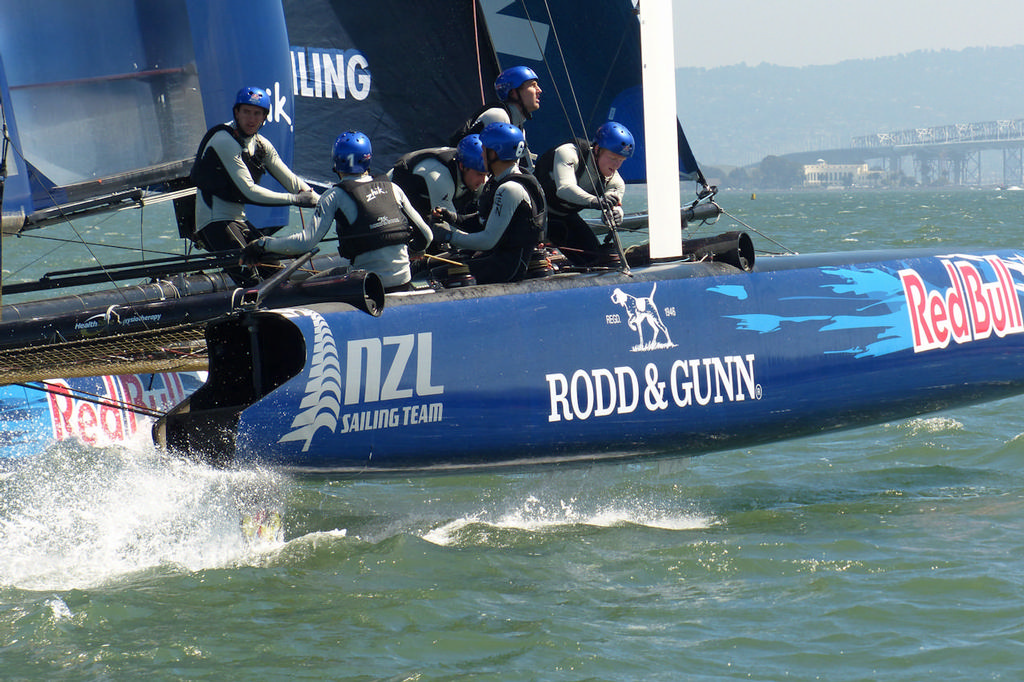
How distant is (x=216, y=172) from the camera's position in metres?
6.14

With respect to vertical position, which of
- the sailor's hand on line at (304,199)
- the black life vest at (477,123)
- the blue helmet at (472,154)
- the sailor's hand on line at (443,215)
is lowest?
the sailor's hand on line at (443,215)

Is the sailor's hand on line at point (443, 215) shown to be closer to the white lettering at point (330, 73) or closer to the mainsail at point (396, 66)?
the mainsail at point (396, 66)

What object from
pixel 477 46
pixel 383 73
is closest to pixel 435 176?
pixel 477 46

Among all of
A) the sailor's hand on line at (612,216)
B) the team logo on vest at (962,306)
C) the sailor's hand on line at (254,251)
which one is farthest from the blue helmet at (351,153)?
the team logo on vest at (962,306)

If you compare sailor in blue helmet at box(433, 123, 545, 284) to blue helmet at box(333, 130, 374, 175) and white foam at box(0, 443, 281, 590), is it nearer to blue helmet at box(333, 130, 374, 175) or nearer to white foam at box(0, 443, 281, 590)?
blue helmet at box(333, 130, 374, 175)

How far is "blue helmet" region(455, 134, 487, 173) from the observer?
5.94 metres

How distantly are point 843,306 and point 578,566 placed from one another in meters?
1.97

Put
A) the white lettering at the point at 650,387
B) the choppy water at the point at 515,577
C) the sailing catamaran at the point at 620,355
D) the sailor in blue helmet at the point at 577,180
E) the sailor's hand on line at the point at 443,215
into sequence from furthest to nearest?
the sailor in blue helmet at the point at 577,180
the sailor's hand on line at the point at 443,215
the white lettering at the point at 650,387
the sailing catamaran at the point at 620,355
the choppy water at the point at 515,577

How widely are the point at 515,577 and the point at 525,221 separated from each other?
1.62 meters

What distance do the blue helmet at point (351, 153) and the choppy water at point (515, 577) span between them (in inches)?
52.3

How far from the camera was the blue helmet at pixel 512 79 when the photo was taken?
22.1 feet

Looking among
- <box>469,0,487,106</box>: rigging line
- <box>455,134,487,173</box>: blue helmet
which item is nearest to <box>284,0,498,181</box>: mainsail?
<box>469,0,487,106</box>: rigging line

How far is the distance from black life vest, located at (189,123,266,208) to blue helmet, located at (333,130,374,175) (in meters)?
1.08

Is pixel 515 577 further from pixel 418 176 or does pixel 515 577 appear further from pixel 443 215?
pixel 418 176
